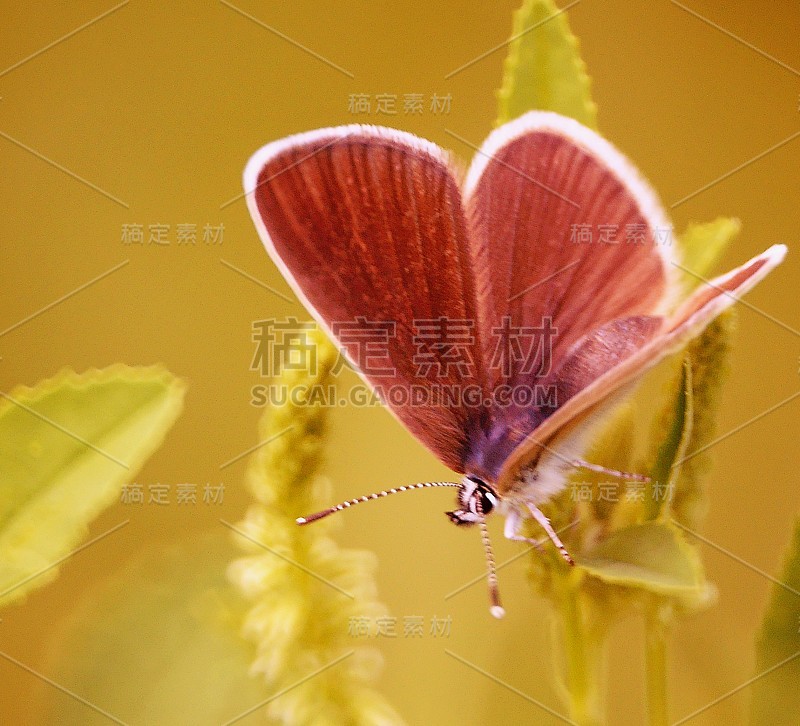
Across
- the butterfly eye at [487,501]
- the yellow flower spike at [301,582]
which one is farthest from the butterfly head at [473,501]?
the yellow flower spike at [301,582]

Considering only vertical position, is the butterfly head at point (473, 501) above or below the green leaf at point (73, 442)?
below

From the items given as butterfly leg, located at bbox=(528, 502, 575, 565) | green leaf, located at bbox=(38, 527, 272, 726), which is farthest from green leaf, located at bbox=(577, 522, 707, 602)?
green leaf, located at bbox=(38, 527, 272, 726)

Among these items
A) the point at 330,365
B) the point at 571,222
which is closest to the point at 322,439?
the point at 330,365

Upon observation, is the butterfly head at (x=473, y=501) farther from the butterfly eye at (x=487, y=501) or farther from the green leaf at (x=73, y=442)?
the green leaf at (x=73, y=442)

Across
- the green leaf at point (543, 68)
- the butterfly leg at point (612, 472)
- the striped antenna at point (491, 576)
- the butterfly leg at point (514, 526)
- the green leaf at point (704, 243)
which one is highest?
the green leaf at point (543, 68)

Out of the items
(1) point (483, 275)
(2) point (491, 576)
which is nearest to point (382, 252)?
(1) point (483, 275)

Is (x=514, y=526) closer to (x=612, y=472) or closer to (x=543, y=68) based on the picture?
(x=612, y=472)

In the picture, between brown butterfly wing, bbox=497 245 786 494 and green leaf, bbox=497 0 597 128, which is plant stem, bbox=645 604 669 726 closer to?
brown butterfly wing, bbox=497 245 786 494
